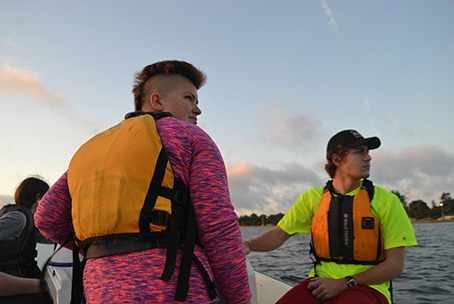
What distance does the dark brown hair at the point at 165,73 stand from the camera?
1.77 meters

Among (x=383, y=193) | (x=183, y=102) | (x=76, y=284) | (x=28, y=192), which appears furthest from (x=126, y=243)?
(x=28, y=192)

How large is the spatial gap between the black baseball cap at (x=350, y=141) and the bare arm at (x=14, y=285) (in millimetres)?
3119

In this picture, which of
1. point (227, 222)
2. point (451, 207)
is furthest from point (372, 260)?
point (451, 207)

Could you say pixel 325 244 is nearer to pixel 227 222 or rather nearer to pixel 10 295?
pixel 227 222

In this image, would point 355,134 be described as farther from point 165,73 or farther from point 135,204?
point 135,204

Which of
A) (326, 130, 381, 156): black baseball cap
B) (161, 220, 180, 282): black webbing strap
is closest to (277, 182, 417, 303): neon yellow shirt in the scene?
(326, 130, 381, 156): black baseball cap

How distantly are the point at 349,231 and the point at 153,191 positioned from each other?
2090 millimetres

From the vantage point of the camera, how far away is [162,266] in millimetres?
1109

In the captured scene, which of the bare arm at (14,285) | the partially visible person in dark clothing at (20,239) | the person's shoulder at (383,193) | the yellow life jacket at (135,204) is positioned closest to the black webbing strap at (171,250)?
the yellow life jacket at (135,204)

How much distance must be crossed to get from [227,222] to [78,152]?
705 mm

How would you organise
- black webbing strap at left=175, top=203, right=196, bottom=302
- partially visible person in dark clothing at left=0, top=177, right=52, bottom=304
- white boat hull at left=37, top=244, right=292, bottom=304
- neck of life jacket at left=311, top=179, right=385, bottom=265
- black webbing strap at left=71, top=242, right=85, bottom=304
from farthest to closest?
partially visible person in dark clothing at left=0, top=177, right=52, bottom=304 → white boat hull at left=37, top=244, right=292, bottom=304 → neck of life jacket at left=311, top=179, right=385, bottom=265 → black webbing strap at left=71, top=242, right=85, bottom=304 → black webbing strap at left=175, top=203, right=196, bottom=302

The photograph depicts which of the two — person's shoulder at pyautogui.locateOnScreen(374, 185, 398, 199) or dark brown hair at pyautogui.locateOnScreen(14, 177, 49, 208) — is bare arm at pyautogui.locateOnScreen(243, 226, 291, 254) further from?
dark brown hair at pyautogui.locateOnScreen(14, 177, 49, 208)

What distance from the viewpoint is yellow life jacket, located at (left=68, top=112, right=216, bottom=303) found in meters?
1.14

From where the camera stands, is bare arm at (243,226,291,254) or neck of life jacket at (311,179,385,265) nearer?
neck of life jacket at (311,179,385,265)
